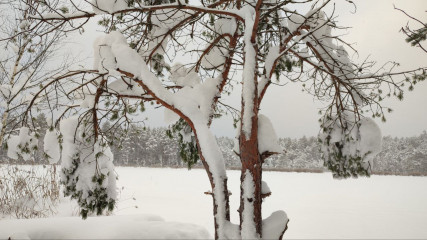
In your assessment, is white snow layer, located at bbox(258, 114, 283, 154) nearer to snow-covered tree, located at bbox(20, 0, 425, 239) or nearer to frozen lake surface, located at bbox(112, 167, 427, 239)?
snow-covered tree, located at bbox(20, 0, 425, 239)

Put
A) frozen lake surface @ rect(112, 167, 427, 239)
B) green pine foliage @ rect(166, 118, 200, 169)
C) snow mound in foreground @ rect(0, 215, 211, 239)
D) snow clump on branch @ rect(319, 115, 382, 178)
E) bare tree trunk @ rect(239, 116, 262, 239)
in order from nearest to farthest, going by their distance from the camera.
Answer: bare tree trunk @ rect(239, 116, 262, 239)
snow clump on branch @ rect(319, 115, 382, 178)
snow mound in foreground @ rect(0, 215, 211, 239)
green pine foliage @ rect(166, 118, 200, 169)
frozen lake surface @ rect(112, 167, 427, 239)

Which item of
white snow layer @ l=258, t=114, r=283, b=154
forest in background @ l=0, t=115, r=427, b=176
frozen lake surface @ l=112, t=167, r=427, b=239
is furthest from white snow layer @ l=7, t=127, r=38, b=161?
forest in background @ l=0, t=115, r=427, b=176

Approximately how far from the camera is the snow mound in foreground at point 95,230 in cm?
480

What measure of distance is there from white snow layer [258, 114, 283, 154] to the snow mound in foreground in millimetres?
2489

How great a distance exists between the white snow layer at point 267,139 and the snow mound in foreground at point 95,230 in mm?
2489

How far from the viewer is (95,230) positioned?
202 inches

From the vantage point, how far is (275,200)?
11.4 meters

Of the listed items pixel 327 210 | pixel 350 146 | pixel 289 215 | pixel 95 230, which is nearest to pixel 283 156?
pixel 327 210

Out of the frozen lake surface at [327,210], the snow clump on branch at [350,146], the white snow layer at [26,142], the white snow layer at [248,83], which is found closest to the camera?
the white snow layer at [248,83]

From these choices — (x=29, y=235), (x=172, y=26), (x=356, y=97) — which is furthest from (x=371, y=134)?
(x=29, y=235)

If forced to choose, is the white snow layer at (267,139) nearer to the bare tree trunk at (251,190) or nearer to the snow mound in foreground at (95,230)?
the bare tree trunk at (251,190)

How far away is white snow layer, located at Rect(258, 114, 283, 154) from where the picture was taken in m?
3.62

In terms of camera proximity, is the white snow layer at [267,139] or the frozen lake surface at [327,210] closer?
the white snow layer at [267,139]

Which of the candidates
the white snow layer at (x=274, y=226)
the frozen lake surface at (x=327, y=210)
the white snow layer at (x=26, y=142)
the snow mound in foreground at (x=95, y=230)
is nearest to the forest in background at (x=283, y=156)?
the frozen lake surface at (x=327, y=210)
